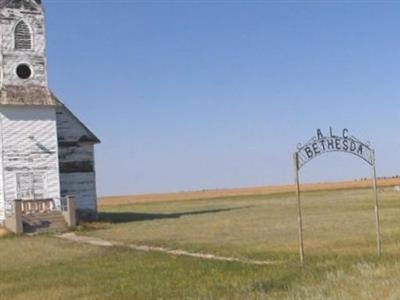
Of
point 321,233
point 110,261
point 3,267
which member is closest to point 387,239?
point 321,233

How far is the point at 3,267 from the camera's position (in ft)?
75.9

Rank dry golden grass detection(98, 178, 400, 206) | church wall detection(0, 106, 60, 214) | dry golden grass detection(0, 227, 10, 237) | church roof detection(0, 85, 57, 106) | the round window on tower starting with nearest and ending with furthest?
dry golden grass detection(0, 227, 10, 237) → church wall detection(0, 106, 60, 214) → church roof detection(0, 85, 57, 106) → the round window on tower → dry golden grass detection(98, 178, 400, 206)

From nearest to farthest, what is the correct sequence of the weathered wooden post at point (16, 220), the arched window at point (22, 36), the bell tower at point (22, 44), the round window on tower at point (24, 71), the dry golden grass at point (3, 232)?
the dry golden grass at point (3, 232) → the weathered wooden post at point (16, 220) → the bell tower at point (22, 44) → the round window on tower at point (24, 71) → the arched window at point (22, 36)

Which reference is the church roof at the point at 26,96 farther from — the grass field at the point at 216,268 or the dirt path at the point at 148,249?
the grass field at the point at 216,268

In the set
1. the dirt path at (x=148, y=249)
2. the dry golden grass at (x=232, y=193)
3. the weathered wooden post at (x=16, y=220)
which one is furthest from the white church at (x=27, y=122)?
the dry golden grass at (x=232, y=193)

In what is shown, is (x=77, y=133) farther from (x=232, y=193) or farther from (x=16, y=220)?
(x=232, y=193)

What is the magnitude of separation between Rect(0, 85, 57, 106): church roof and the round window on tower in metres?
0.68

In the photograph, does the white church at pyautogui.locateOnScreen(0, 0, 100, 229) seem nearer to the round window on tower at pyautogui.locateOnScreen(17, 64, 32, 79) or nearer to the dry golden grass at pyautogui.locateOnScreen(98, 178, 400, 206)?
the round window on tower at pyautogui.locateOnScreen(17, 64, 32, 79)

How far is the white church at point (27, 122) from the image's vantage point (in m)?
41.0

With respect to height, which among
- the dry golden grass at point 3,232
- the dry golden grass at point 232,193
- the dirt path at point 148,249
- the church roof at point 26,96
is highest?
the church roof at point 26,96

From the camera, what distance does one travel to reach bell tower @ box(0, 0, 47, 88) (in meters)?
42.4

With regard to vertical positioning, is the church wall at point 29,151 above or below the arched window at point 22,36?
below

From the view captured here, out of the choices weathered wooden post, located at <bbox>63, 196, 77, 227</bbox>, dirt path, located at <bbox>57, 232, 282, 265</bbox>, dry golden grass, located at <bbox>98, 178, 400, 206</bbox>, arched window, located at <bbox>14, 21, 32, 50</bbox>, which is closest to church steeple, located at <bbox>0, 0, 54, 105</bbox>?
arched window, located at <bbox>14, 21, 32, 50</bbox>

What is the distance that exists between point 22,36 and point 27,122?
526 centimetres
